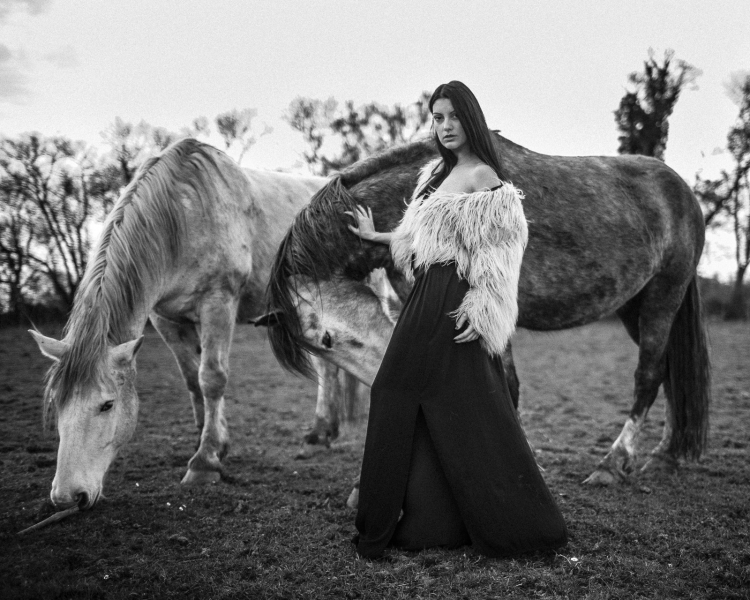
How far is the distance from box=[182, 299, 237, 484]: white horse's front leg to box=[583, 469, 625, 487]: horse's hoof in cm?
261

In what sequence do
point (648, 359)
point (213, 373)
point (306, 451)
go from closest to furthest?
point (213, 373) < point (648, 359) < point (306, 451)

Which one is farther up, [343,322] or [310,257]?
[310,257]

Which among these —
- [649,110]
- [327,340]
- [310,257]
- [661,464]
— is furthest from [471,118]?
[649,110]

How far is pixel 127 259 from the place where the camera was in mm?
3432

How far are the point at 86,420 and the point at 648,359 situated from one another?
12.4ft

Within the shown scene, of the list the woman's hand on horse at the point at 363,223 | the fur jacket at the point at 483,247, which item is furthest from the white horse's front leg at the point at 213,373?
the fur jacket at the point at 483,247

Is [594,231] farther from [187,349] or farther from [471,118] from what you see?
[187,349]

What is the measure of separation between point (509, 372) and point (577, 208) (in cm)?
127

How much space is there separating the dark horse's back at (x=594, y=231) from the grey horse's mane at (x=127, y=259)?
2.32 metres

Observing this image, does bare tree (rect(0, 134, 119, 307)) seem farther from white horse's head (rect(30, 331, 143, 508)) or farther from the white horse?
white horse's head (rect(30, 331, 143, 508))

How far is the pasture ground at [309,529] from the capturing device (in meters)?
2.34

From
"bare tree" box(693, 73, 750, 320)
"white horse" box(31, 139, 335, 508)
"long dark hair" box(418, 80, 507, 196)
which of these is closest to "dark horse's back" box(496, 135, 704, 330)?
"long dark hair" box(418, 80, 507, 196)

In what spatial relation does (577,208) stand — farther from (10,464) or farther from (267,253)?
(10,464)

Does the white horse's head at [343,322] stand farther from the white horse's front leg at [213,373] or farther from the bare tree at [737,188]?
the bare tree at [737,188]
